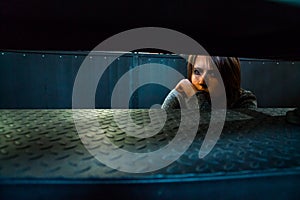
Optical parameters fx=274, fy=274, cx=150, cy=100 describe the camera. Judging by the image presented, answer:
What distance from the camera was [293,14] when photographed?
1.44 feet

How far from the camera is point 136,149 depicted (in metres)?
0.49

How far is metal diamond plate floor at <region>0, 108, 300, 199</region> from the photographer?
35cm

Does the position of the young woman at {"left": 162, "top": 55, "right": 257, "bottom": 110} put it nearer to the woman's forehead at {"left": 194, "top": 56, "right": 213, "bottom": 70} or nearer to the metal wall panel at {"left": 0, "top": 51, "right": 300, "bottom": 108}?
the woman's forehead at {"left": 194, "top": 56, "right": 213, "bottom": 70}

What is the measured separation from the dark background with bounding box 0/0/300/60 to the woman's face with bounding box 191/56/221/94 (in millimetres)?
913

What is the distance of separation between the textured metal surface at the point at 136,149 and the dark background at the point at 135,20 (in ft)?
0.63

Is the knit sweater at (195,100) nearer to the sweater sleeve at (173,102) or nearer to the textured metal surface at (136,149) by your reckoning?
the sweater sleeve at (173,102)

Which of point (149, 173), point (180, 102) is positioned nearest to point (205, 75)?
point (180, 102)

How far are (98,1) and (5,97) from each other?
1.71m

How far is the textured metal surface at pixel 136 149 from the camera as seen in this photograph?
0.38 meters

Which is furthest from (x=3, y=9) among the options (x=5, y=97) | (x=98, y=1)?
(x=5, y=97)

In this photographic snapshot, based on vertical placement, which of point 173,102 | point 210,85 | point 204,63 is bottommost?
point 173,102

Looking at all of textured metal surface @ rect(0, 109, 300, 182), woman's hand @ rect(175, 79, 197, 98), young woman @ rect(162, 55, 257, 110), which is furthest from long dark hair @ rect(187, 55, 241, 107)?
textured metal surface @ rect(0, 109, 300, 182)

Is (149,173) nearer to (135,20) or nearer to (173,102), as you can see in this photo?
(135,20)

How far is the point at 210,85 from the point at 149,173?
122 centimetres
